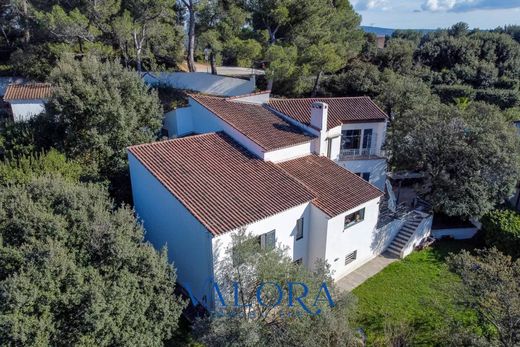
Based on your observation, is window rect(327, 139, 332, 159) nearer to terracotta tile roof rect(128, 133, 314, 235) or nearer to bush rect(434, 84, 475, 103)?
terracotta tile roof rect(128, 133, 314, 235)

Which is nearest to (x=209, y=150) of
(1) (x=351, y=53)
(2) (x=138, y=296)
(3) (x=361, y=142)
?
(2) (x=138, y=296)

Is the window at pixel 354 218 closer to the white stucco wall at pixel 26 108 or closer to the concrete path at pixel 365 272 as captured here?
the concrete path at pixel 365 272

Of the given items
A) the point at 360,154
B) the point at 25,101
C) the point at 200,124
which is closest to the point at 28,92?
the point at 25,101

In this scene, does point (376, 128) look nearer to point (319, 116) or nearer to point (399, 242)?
point (319, 116)

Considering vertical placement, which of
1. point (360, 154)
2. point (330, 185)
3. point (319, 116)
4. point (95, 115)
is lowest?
point (360, 154)

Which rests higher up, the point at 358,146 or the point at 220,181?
the point at 220,181

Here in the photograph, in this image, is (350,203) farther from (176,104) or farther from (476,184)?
(176,104)

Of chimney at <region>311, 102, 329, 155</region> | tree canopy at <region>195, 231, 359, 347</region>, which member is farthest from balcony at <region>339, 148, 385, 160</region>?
tree canopy at <region>195, 231, 359, 347</region>
